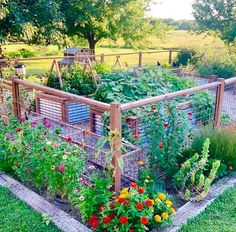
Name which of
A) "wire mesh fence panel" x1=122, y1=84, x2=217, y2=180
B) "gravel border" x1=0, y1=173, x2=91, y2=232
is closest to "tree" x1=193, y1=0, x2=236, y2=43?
"wire mesh fence panel" x1=122, y1=84, x2=217, y2=180

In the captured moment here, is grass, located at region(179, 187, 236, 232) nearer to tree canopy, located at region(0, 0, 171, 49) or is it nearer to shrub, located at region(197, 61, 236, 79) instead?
shrub, located at region(197, 61, 236, 79)

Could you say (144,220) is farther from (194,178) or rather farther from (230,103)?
(230,103)

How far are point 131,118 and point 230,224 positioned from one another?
185 cm

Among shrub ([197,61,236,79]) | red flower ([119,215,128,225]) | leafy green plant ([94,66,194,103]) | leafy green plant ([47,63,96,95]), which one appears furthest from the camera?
shrub ([197,61,236,79])

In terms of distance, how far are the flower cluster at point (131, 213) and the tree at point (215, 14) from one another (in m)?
20.0

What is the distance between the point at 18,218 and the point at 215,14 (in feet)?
73.2

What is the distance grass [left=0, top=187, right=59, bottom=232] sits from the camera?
273 centimetres

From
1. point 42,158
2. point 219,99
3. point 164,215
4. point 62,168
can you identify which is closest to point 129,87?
point 219,99

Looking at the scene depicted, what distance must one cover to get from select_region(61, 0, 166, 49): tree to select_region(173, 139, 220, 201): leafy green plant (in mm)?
10970

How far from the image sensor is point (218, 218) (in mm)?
2893

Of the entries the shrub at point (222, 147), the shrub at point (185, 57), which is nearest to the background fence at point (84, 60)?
the shrub at point (185, 57)

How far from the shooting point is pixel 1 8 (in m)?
9.80

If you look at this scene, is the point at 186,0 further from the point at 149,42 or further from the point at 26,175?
the point at 26,175

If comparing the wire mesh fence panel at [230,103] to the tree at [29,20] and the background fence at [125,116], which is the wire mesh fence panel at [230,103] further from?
the tree at [29,20]
